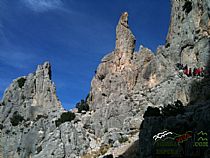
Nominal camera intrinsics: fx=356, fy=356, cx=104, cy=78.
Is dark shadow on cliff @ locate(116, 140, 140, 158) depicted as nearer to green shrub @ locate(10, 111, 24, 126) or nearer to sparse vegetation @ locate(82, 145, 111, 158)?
sparse vegetation @ locate(82, 145, 111, 158)

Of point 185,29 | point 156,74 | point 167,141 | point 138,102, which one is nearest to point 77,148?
point 138,102

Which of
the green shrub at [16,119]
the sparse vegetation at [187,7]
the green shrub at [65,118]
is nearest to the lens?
the sparse vegetation at [187,7]

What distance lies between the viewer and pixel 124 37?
10831 centimetres

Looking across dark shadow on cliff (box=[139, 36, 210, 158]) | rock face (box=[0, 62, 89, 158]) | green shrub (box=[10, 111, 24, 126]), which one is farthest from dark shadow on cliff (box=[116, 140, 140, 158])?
green shrub (box=[10, 111, 24, 126])

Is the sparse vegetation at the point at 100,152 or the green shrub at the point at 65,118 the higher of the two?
the green shrub at the point at 65,118

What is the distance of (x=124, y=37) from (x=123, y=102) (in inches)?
1252

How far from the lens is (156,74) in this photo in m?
87.4

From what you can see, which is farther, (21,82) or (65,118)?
(21,82)

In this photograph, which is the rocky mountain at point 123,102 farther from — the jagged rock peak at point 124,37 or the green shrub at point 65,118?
the green shrub at point 65,118

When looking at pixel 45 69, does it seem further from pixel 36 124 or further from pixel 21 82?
pixel 36 124

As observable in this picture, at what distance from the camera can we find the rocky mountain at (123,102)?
188 feet

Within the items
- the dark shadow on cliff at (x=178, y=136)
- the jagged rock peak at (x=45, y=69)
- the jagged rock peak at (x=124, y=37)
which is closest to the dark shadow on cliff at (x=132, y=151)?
the dark shadow on cliff at (x=178, y=136)

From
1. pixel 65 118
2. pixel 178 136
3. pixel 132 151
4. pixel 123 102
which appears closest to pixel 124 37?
pixel 123 102

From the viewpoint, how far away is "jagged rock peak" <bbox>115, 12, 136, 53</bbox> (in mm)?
106500
